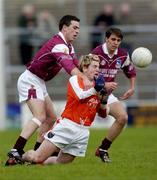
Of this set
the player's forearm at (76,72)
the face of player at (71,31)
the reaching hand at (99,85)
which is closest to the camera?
the reaching hand at (99,85)

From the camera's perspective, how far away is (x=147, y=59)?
42.8ft

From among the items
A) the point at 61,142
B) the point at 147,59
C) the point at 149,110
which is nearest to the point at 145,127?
the point at 149,110

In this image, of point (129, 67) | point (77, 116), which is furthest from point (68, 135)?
point (129, 67)

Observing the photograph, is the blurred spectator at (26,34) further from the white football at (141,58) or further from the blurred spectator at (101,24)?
the white football at (141,58)

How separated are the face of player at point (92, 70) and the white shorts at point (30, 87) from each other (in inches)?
61.9

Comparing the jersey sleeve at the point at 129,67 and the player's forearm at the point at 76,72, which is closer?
the player's forearm at the point at 76,72

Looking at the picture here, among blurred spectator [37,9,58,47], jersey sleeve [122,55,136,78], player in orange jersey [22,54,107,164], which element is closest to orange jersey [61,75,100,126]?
player in orange jersey [22,54,107,164]

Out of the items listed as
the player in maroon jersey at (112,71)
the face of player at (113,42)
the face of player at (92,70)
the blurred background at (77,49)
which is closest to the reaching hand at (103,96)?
the face of player at (92,70)

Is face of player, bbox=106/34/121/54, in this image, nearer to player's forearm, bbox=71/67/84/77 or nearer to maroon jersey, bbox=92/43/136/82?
maroon jersey, bbox=92/43/136/82

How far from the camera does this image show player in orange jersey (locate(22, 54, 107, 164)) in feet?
37.6

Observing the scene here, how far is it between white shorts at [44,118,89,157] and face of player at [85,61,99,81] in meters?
0.66

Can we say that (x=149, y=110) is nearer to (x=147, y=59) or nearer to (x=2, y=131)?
(x=2, y=131)

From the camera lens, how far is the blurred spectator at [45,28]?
26.0 meters

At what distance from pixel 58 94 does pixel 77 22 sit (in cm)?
Result: 1401
